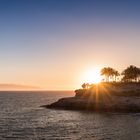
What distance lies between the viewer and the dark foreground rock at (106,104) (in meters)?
147

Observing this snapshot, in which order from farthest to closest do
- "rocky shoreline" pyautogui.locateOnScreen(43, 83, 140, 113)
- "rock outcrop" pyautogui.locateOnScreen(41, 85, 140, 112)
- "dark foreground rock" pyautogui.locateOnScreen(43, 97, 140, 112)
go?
"rock outcrop" pyautogui.locateOnScreen(41, 85, 140, 112) → "rocky shoreline" pyautogui.locateOnScreen(43, 83, 140, 113) → "dark foreground rock" pyautogui.locateOnScreen(43, 97, 140, 112)

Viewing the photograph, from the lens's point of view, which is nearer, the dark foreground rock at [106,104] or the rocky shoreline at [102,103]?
the dark foreground rock at [106,104]

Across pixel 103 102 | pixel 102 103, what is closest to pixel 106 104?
pixel 102 103

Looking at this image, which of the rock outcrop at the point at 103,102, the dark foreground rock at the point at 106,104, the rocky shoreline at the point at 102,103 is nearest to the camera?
the dark foreground rock at the point at 106,104

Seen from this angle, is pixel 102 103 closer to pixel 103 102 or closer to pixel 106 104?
pixel 103 102

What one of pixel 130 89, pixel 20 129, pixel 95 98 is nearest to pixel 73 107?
pixel 95 98

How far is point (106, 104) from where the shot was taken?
500ft

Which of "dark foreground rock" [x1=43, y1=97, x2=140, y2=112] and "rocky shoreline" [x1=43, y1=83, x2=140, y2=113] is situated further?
"rocky shoreline" [x1=43, y1=83, x2=140, y2=113]

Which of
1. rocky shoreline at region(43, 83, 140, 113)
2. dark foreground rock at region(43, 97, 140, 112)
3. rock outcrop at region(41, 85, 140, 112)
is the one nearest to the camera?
dark foreground rock at region(43, 97, 140, 112)

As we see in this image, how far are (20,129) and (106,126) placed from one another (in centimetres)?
2678

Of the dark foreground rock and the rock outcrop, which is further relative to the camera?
the rock outcrop

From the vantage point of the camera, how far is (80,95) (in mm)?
182125

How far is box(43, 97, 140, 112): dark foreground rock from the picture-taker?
147 metres

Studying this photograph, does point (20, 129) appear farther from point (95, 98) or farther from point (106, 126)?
point (95, 98)
